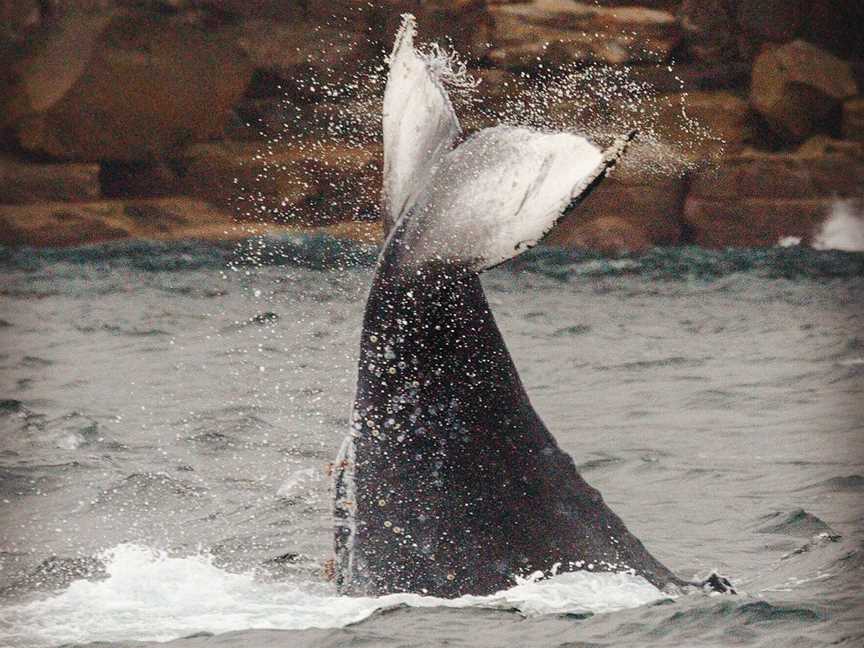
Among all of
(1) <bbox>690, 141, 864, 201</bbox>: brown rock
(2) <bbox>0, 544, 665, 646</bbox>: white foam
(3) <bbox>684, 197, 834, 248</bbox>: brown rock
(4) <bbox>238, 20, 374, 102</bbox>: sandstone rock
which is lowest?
(2) <bbox>0, 544, 665, 646</bbox>: white foam

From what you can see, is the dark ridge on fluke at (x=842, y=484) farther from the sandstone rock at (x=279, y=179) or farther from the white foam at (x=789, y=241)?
the sandstone rock at (x=279, y=179)

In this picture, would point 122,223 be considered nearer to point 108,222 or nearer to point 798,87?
point 108,222

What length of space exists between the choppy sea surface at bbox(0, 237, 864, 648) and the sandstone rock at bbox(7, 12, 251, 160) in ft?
16.0

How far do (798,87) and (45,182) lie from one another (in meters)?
11.4

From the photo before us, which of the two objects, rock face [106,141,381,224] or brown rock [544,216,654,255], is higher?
rock face [106,141,381,224]

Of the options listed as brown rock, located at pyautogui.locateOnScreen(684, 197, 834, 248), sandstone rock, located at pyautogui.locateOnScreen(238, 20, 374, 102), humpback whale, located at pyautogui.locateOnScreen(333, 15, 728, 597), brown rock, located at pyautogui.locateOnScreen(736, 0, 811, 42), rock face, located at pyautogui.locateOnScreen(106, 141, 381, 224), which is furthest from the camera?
brown rock, located at pyautogui.locateOnScreen(736, 0, 811, 42)

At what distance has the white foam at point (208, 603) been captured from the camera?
169 inches

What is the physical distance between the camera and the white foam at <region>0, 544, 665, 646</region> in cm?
429

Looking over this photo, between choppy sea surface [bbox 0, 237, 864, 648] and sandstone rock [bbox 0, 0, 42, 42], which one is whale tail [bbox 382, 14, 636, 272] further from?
sandstone rock [bbox 0, 0, 42, 42]

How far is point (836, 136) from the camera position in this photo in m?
22.0

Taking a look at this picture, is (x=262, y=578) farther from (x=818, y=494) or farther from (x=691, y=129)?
(x=691, y=129)

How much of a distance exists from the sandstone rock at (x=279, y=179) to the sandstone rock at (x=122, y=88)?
520mm

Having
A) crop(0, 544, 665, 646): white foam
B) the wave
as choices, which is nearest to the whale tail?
crop(0, 544, 665, 646): white foam

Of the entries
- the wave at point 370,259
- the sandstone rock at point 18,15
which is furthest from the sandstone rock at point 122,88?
the wave at point 370,259
